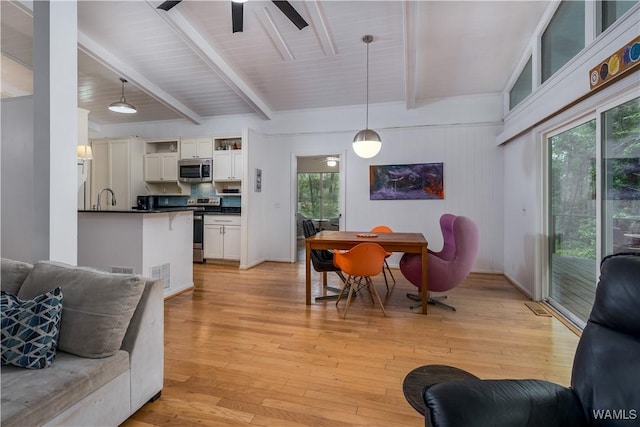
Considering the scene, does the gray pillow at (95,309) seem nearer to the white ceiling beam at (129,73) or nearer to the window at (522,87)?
the white ceiling beam at (129,73)

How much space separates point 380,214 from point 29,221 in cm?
456

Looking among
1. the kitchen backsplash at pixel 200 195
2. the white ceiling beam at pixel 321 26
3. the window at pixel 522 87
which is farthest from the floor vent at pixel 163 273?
the window at pixel 522 87

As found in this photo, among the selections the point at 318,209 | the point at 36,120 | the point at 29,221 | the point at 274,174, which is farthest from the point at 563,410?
the point at 318,209

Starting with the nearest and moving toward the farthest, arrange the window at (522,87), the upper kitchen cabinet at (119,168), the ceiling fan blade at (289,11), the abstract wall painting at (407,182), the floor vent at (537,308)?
the ceiling fan blade at (289,11) < the floor vent at (537,308) < the window at (522,87) < the abstract wall painting at (407,182) < the upper kitchen cabinet at (119,168)

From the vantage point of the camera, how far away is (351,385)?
1.88 metres

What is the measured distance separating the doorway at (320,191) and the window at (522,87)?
15.4 feet

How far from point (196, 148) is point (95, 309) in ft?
15.8

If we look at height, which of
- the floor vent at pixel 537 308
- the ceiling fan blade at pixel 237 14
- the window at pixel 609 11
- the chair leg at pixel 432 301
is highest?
the ceiling fan blade at pixel 237 14

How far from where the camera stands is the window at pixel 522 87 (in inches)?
149

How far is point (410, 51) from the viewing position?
3561 mm

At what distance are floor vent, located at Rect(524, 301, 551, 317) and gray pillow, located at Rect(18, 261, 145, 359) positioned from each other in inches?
144

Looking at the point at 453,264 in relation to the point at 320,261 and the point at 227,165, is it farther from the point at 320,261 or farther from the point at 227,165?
the point at 227,165

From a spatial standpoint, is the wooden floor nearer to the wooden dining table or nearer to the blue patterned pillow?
the wooden dining table

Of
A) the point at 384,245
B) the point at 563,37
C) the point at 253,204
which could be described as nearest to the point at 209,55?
the point at 253,204
